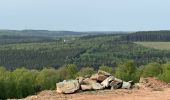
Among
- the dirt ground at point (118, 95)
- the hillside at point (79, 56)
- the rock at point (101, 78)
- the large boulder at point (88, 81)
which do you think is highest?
the rock at point (101, 78)

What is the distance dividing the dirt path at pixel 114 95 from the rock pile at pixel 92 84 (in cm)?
71

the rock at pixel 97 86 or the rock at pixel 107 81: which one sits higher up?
the rock at pixel 107 81

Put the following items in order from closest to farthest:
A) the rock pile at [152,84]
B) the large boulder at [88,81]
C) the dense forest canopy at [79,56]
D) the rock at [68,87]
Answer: the rock at [68,87], the large boulder at [88,81], the rock pile at [152,84], the dense forest canopy at [79,56]

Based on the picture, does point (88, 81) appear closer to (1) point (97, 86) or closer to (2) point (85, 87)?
(1) point (97, 86)

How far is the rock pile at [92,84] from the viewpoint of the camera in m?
30.3

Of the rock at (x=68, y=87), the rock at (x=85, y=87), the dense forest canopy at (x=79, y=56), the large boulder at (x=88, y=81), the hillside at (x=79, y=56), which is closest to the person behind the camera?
the rock at (x=68, y=87)

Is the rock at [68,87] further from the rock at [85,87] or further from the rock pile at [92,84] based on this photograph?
the rock at [85,87]

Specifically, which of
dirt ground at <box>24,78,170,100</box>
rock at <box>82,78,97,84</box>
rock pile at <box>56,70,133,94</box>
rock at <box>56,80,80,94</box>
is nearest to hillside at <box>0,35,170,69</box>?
rock pile at <box>56,70,133,94</box>

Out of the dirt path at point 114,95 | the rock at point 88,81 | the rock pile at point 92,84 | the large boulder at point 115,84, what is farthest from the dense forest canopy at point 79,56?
the dirt path at point 114,95

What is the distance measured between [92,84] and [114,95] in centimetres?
275

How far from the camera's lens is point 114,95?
94.5 feet

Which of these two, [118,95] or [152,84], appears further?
[152,84]

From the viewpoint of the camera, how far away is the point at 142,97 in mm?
28047

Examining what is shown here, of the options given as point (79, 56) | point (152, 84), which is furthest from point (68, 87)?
point (79, 56)
